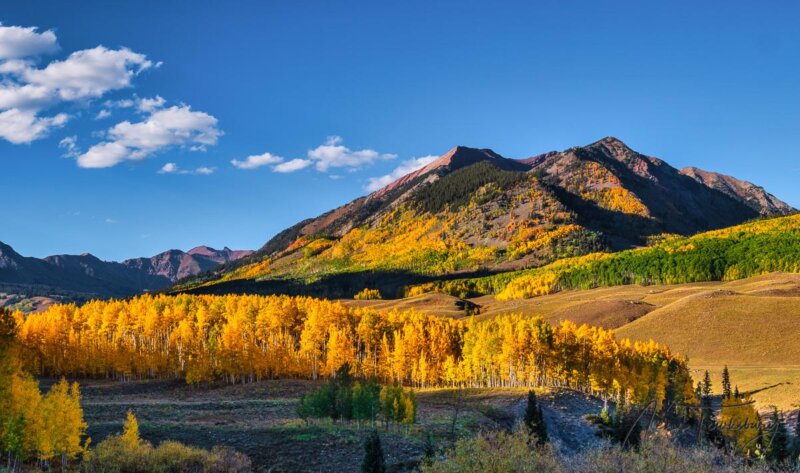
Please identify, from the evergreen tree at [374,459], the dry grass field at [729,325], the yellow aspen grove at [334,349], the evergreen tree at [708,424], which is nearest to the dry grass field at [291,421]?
the yellow aspen grove at [334,349]

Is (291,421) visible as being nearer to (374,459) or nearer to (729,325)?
(374,459)

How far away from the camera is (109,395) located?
3782 inches

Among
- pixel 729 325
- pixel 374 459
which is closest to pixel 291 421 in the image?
pixel 374 459

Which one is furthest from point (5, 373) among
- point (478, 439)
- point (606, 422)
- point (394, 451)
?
point (606, 422)

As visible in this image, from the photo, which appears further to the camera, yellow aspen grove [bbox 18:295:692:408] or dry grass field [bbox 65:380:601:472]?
yellow aspen grove [bbox 18:295:692:408]

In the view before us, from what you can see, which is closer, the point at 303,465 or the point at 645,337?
the point at 303,465

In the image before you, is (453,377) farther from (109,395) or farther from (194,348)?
(109,395)

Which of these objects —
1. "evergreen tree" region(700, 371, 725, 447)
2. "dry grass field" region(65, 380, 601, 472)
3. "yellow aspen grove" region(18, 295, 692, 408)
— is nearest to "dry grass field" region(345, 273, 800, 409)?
"yellow aspen grove" region(18, 295, 692, 408)

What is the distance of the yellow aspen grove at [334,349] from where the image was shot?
101m

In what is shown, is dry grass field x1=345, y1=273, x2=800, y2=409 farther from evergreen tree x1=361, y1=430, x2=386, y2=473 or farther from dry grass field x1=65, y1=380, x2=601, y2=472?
evergreen tree x1=361, y1=430, x2=386, y2=473

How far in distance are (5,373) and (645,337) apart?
134410mm

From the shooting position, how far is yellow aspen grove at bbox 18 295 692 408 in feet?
332

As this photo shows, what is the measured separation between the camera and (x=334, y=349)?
111 m

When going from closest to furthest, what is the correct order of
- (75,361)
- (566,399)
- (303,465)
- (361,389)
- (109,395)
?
(303,465)
(361,389)
(566,399)
(109,395)
(75,361)
